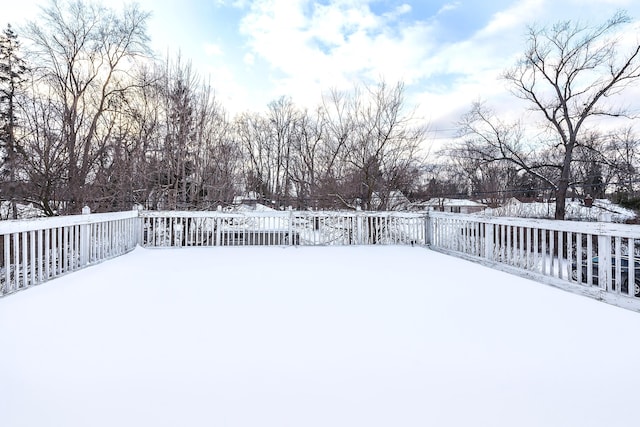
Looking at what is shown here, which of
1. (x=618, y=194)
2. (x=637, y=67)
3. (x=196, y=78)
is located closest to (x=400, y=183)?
(x=196, y=78)

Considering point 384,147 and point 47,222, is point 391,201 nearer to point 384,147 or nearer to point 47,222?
point 384,147

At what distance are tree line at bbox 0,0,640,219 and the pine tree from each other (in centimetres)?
4

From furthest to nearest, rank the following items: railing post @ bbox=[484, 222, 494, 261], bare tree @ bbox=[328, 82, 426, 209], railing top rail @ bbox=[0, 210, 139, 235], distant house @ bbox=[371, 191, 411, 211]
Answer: distant house @ bbox=[371, 191, 411, 211] < bare tree @ bbox=[328, 82, 426, 209] < railing post @ bbox=[484, 222, 494, 261] < railing top rail @ bbox=[0, 210, 139, 235]

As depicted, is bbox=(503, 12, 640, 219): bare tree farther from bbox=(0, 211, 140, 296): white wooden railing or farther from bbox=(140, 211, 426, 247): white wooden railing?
bbox=(0, 211, 140, 296): white wooden railing

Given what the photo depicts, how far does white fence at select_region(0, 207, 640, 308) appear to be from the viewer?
2938mm

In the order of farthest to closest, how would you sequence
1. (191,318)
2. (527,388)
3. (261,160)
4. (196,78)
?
1. (261,160)
2. (196,78)
3. (191,318)
4. (527,388)

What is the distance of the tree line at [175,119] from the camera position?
7.72 metres

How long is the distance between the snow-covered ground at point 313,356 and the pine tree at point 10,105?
20.9 ft

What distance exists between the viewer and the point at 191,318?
2.30 m

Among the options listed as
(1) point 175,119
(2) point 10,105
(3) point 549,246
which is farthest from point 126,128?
(3) point 549,246

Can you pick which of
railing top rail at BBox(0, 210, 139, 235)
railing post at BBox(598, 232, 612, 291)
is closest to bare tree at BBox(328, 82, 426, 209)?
railing top rail at BBox(0, 210, 139, 235)

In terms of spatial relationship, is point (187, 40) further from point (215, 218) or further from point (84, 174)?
point (215, 218)

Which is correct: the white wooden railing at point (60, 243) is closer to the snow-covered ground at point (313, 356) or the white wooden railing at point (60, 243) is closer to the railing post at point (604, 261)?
the snow-covered ground at point (313, 356)

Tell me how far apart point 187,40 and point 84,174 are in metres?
4.17
